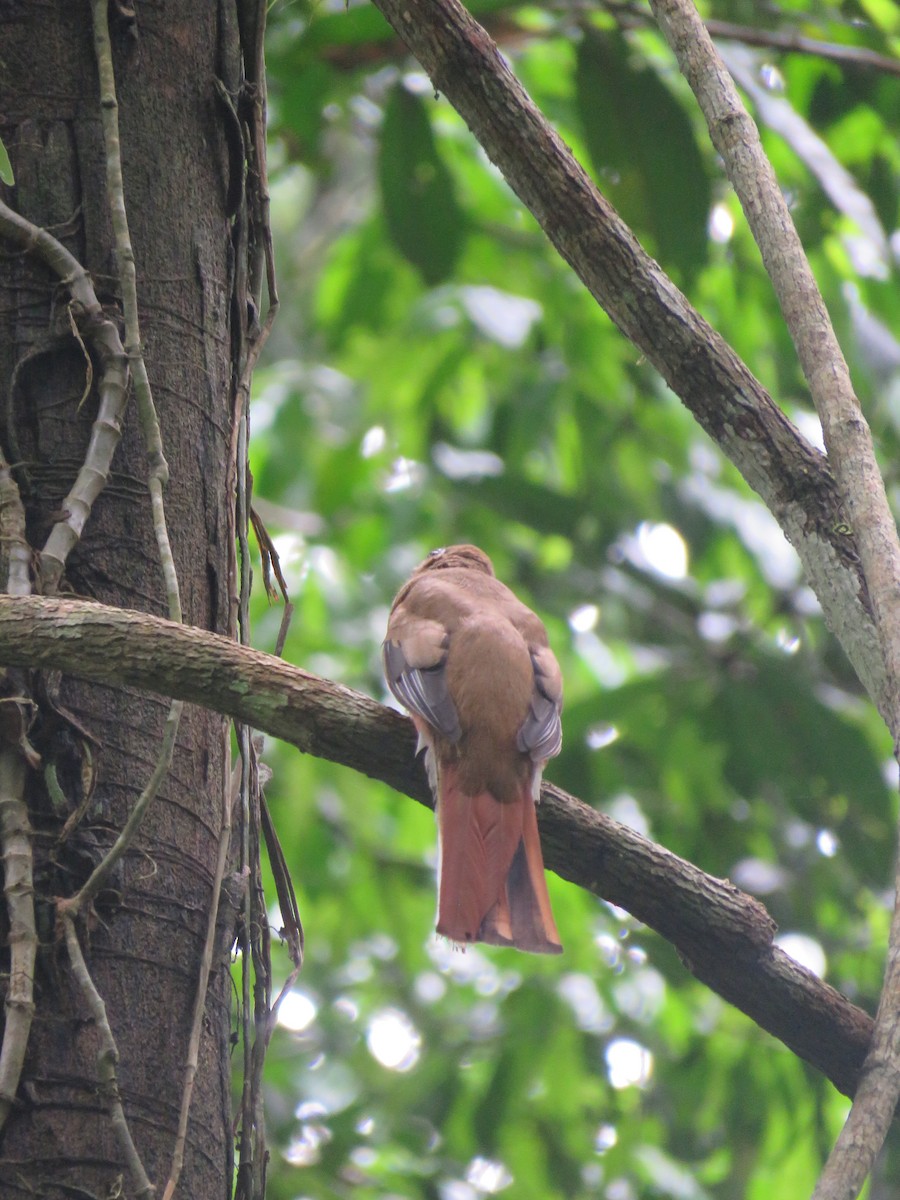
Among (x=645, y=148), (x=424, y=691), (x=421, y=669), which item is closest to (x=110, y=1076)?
(x=424, y=691)

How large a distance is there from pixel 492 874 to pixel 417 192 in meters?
2.70

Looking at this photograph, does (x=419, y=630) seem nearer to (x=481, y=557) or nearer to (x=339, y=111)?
(x=481, y=557)

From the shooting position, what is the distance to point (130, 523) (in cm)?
219

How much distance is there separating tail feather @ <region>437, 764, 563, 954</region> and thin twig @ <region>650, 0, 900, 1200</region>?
82cm

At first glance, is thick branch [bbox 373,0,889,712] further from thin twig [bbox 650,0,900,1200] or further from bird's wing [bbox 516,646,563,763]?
bird's wing [bbox 516,646,563,763]

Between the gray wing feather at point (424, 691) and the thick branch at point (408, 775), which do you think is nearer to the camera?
the thick branch at point (408, 775)

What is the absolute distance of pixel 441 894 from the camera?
2.83 m

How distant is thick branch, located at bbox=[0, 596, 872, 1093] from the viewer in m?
1.84

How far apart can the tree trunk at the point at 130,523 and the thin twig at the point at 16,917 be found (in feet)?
0.09

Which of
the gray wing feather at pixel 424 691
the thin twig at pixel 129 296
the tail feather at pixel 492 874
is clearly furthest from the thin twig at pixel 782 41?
the tail feather at pixel 492 874

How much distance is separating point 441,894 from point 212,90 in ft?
5.13

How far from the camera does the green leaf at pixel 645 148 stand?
3.98m

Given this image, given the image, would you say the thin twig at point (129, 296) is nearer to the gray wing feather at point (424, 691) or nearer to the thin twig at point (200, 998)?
the thin twig at point (200, 998)

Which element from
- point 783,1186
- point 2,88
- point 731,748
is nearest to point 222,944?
Answer: point 2,88
